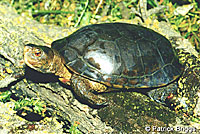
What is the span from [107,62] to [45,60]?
31.0 inches

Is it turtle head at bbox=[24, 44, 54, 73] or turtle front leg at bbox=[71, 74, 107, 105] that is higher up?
turtle head at bbox=[24, 44, 54, 73]

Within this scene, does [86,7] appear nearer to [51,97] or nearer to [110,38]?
[110,38]

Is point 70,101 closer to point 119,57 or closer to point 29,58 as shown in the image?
point 29,58

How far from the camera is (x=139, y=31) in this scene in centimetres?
338

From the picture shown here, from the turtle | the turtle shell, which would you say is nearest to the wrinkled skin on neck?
the turtle

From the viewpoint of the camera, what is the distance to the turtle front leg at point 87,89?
301 centimetres

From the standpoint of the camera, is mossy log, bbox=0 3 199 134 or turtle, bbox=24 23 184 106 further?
turtle, bbox=24 23 184 106

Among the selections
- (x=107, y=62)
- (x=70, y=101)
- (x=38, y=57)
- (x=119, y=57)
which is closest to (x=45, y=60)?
(x=38, y=57)

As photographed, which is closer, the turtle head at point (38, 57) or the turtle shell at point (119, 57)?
the turtle head at point (38, 57)

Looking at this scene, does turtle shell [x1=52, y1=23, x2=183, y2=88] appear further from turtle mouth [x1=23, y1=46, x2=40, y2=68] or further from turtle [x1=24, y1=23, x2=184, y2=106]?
turtle mouth [x1=23, y1=46, x2=40, y2=68]

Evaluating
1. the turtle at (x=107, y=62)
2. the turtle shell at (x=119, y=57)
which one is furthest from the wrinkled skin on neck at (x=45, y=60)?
the turtle shell at (x=119, y=57)

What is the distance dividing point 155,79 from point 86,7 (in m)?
2.27

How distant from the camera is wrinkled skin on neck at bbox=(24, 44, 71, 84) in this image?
2932mm

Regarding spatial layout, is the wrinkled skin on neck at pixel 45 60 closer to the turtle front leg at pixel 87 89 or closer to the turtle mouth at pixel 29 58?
the turtle mouth at pixel 29 58
